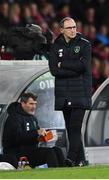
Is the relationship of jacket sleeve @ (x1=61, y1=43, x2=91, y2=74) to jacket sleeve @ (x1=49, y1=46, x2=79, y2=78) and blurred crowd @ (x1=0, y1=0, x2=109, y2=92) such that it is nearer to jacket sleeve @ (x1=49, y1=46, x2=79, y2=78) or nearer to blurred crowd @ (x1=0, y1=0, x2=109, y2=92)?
jacket sleeve @ (x1=49, y1=46, x2=79, y2=78)

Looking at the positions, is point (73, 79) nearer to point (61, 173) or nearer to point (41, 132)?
point (41, 132)

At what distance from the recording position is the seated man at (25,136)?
12.8m

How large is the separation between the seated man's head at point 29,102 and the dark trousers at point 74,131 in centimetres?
109

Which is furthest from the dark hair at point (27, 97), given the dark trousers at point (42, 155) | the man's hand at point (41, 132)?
the dark trousers at point (42, 155)

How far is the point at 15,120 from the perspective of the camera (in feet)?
42.3

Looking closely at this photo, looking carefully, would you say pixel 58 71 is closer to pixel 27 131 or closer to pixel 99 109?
pixel 27 131

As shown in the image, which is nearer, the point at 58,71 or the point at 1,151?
the point at 58,71

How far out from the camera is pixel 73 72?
11734 mm

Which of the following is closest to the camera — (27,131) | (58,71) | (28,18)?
(58,71)

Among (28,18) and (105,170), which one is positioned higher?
(28,18)

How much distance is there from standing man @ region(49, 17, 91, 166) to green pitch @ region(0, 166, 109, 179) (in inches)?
25.1

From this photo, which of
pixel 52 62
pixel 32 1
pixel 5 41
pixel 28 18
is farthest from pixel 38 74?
pixel 32 1

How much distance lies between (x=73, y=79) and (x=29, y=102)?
1301 millimetres

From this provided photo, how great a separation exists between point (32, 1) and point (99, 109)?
293 inches
